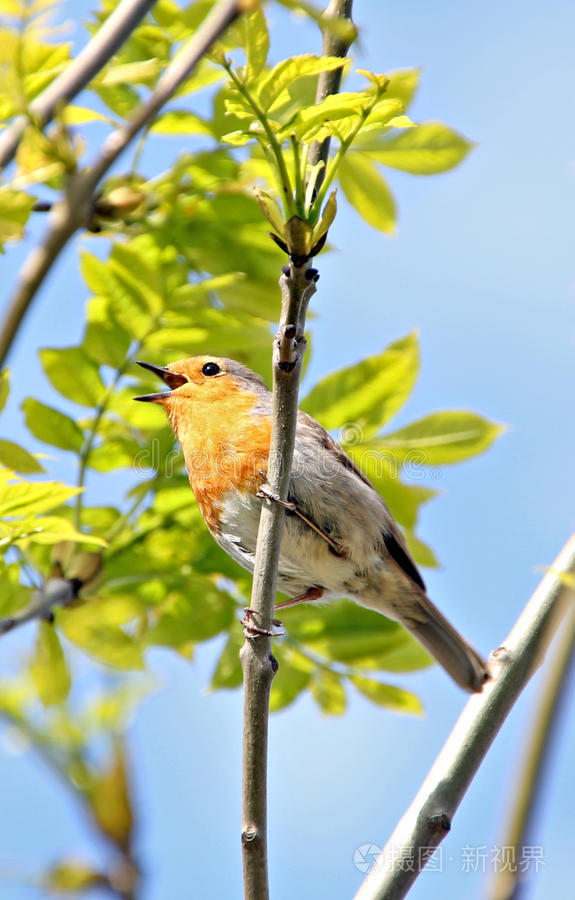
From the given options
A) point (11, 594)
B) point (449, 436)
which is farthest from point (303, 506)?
point (11, 594)

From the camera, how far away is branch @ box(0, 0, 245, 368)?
3.78ft

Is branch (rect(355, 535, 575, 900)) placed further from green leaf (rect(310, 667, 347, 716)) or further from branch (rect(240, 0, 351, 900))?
green leaf (rect(310, 667, 347, 716))

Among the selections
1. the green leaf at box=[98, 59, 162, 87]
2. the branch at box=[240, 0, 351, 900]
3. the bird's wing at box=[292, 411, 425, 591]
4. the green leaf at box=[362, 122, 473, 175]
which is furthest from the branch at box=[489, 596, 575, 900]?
the bird's wing at box=[292, 411, 425, 591]

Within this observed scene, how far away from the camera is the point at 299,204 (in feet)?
7.32

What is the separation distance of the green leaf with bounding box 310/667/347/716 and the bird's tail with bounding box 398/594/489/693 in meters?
0.86

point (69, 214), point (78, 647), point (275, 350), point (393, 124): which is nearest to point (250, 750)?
point (78, 647)

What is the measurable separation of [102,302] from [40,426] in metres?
0.58

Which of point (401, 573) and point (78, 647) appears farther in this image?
point (401, 573)

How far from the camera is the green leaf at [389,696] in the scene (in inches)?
167

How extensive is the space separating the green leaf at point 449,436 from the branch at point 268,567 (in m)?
1.30

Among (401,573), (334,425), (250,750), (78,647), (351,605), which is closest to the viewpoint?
(250,750)

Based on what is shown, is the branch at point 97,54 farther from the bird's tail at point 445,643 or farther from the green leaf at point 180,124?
the bird's tail at point 445,643

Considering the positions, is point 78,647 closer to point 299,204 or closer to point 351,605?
point 351,605

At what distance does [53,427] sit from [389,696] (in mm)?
1921
